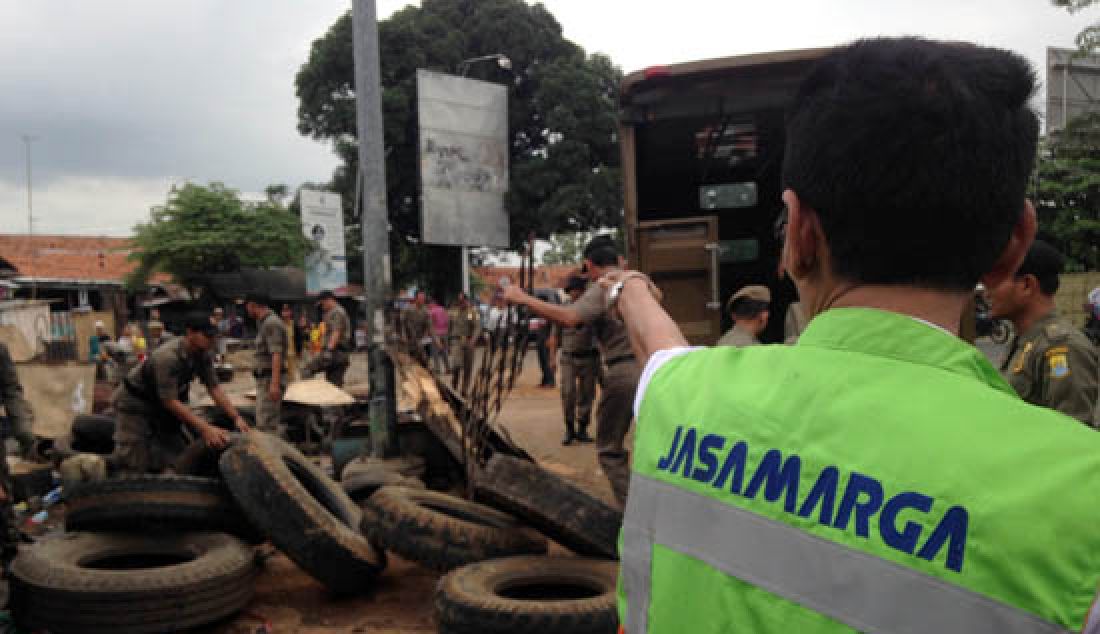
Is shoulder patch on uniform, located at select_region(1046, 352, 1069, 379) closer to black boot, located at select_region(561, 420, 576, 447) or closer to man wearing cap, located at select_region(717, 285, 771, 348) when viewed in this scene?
man wearing cap, located at select_region(717, 285, 771, 348)

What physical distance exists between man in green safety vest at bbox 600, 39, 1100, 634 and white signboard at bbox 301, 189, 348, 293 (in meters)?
20.3

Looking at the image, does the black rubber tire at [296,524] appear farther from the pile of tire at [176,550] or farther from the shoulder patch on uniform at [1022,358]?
the shoulder patch on uniform at [1022,358]

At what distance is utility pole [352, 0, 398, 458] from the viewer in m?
6.67

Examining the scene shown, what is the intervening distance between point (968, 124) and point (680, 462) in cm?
54

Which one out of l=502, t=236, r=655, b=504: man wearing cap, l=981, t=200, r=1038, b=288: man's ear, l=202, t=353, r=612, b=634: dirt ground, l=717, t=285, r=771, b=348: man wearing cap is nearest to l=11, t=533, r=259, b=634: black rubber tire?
l=202, t=353, r=612, b=634: dirt ground

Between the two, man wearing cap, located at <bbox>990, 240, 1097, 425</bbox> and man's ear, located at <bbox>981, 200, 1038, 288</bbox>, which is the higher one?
man's ear, located at <bbox>981, 200, 1038, 288</bbox>

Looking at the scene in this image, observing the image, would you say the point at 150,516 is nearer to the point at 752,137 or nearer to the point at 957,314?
the point at 957,314

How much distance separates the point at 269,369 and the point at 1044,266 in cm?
804

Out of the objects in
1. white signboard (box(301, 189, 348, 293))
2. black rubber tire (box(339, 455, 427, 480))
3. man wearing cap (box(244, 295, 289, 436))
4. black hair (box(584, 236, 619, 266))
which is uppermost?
white signboard (box(301, 189, 348, 293))

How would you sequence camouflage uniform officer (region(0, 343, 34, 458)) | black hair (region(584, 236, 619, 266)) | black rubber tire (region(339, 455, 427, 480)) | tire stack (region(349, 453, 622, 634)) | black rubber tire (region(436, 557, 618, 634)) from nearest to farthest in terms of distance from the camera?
1. black rubber tire (region(436, 557, 618, 634))
2. tire stack (region(349, 453, 622, 634))
3. black hair (region(584, 236, 619, 266))
4. camouflage uniform officer (region(0, 343, 34, 458))
5. black rubber tire (region(339, 455, 427, 480))

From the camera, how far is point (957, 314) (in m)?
0.93

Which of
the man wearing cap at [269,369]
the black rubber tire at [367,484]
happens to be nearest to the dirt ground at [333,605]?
the black rubber tire at [367,484]

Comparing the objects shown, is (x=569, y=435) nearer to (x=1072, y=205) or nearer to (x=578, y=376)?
(x=578, y=376)

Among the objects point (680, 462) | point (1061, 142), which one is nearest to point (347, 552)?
point (680, 462)
